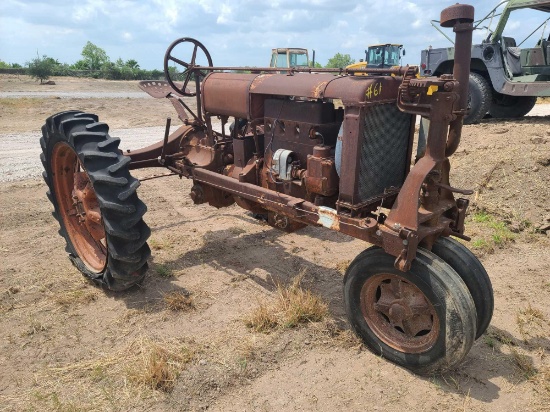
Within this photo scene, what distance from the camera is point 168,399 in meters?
2.61

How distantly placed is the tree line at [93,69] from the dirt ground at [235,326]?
59.5 feet

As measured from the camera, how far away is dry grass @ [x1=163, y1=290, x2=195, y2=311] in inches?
140

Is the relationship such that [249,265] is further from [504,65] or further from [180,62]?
[504,65]

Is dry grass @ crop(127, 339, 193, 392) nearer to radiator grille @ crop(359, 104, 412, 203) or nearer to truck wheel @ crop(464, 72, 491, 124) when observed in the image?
radiator grille @ crop(359, 104, 412, 203)

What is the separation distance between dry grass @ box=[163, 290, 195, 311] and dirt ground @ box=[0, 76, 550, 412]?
0.02m

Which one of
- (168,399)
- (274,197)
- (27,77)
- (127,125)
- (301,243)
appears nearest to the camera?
(168,399)

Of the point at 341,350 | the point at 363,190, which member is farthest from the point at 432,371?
the point at 363,190

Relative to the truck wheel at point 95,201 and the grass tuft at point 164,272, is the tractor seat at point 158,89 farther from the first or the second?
the grass tuft at point 164,272

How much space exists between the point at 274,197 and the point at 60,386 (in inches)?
69.2

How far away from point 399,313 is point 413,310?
9 centimetres

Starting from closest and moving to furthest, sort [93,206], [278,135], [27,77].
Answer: [278,135], [93,206], [27,77]

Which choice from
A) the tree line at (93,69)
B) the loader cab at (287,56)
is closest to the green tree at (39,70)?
the tree line at (93,69)

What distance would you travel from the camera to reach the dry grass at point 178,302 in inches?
140

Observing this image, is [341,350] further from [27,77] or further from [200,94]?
[27,77]
